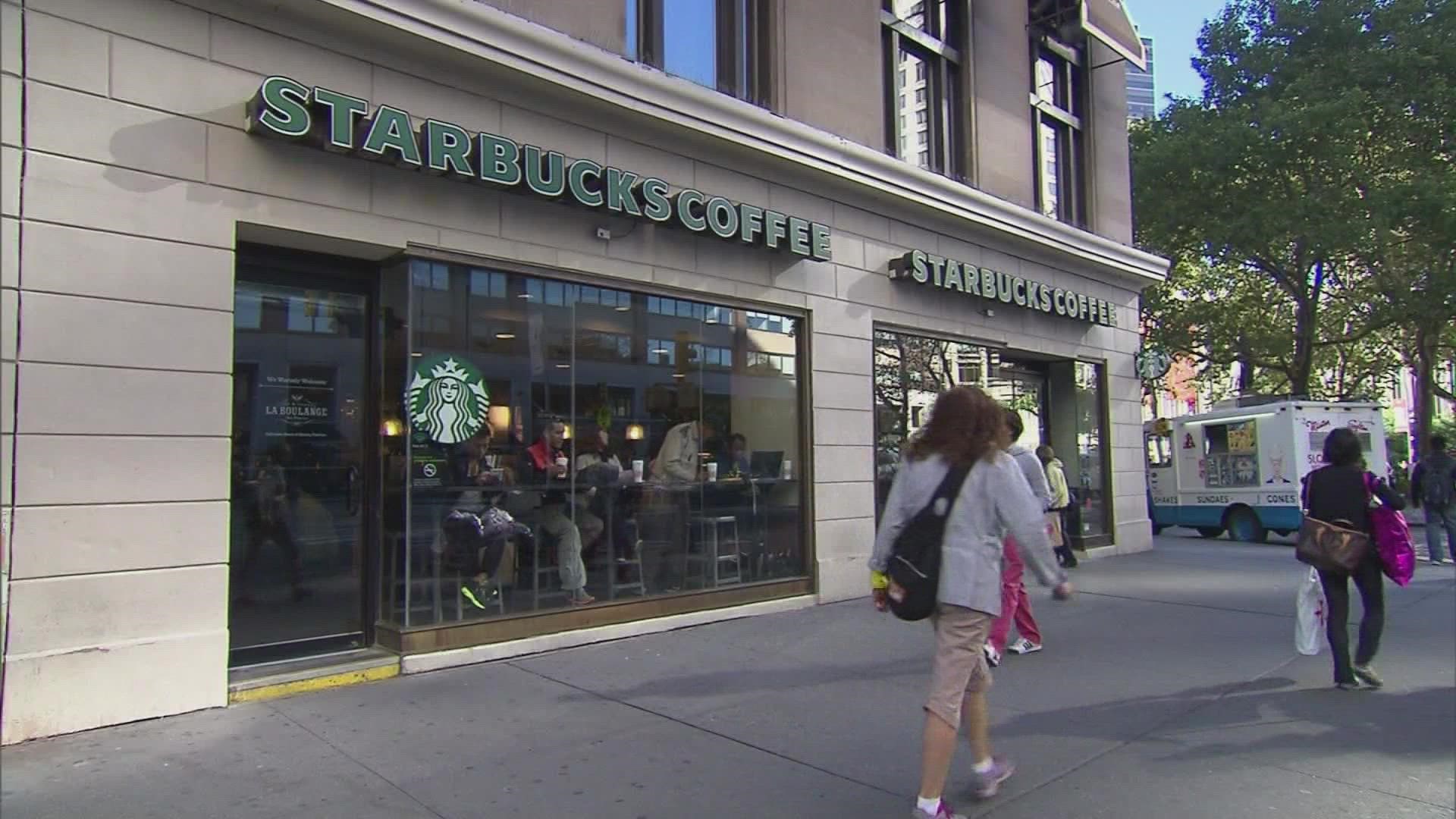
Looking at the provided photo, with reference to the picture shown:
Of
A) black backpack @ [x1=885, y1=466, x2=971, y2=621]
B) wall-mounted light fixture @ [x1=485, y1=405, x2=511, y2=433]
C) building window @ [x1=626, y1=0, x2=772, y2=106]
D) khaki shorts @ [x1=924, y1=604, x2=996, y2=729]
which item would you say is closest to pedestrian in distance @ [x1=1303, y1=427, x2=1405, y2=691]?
khaki shorts @ [x1=924, y1=604, x2=996, y2=729]

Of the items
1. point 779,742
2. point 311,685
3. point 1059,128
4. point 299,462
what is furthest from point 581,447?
point 1059,128

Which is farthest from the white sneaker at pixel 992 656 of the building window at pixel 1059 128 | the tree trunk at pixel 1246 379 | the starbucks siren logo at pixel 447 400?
the tree trunk at pixel 1246 379

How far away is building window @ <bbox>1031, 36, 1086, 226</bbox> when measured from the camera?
13727 millimetres

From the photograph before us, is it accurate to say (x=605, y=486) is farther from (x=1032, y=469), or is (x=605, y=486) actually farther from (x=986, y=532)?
(x=986, y=532)

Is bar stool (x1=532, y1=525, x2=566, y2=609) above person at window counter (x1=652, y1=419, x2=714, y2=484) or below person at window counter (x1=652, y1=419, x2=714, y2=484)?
below

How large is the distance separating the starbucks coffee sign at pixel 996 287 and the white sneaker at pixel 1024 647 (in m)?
4.62

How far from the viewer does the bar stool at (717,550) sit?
8.69 meters

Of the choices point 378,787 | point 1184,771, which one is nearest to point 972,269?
point 1184,771

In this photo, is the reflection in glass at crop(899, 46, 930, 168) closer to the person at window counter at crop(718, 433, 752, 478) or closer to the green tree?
the person at window counter at crop(718, 433, 752, 478)

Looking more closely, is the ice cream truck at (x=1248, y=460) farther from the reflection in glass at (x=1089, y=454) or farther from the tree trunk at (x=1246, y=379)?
the tree trunk at (x=1246, y=379)

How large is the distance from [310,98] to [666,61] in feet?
12.0

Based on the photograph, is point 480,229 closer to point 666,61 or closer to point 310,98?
point 310,98

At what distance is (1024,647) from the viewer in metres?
7.07

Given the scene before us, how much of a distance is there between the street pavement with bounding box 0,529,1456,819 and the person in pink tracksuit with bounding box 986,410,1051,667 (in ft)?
0.54
